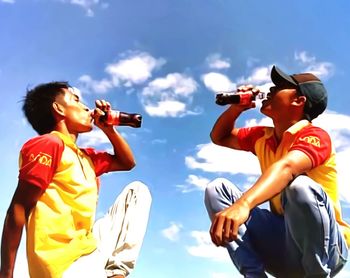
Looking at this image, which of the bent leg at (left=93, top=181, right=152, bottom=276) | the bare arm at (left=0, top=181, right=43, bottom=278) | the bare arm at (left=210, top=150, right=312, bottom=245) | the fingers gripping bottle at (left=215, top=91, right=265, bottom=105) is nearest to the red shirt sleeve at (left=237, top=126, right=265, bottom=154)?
the fingers gripping bottle at (left=215, top=91, right=265, bottom=105)

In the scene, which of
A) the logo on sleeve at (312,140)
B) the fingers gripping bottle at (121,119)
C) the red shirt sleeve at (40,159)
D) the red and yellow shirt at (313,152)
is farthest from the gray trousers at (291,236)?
the fingers gripping bottle at (121,119)

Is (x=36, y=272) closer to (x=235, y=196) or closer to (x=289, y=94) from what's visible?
(x=235, y=196)

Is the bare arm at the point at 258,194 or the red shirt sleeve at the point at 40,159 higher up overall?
the red shirt sleeve at the point at 40,159

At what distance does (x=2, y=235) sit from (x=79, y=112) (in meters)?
1.10

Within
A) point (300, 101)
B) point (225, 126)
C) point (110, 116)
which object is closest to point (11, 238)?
point (110, 116)

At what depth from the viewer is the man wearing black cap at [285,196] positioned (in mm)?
2496

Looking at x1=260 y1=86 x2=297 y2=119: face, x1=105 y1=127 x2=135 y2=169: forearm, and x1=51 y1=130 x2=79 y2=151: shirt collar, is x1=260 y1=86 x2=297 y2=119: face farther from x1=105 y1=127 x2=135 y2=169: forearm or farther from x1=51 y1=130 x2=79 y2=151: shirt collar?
x1=51 y1=130 x2=79 y2=151: shirt collar

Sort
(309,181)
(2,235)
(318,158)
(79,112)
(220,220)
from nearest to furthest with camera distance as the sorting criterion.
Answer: (220,220) → (309,181) → (318,158) → (2,235) → (79,112)

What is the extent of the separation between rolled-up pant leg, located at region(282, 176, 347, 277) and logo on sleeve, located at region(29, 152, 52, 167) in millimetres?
1383

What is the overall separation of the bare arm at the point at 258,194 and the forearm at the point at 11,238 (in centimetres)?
121

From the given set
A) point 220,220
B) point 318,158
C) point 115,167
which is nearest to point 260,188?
point 220,220

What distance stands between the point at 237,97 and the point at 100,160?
105 centimetres

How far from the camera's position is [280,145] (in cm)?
318

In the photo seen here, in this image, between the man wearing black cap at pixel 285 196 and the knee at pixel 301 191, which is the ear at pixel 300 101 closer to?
the man wearing black cap at pixel 285 196
